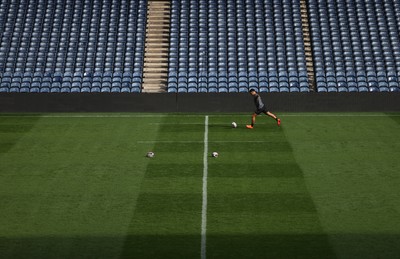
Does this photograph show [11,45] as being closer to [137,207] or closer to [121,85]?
[121,85]

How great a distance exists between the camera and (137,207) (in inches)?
679

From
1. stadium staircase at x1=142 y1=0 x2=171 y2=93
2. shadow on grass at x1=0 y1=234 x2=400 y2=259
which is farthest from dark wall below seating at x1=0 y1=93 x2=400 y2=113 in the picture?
shadow on grass at x1=0 y1=234 x2=400 y2=259

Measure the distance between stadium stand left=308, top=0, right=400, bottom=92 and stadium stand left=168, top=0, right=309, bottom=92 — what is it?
1035 millimetres

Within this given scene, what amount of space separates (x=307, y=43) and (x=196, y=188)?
19564mm

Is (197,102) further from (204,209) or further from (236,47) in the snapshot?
(204,209)

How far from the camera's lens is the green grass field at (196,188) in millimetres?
14824

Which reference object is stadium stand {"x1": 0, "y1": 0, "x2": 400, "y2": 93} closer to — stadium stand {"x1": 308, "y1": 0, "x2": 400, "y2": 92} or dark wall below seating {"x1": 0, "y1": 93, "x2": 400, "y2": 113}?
stadium stand {"x1": 308, "y1": 0, "x2": 400, "y2": 92}

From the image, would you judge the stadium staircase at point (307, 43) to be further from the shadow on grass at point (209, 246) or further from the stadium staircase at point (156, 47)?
the shadow on grass at point (209, 246)

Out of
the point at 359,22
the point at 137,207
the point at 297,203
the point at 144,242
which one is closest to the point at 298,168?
the point at 297,203

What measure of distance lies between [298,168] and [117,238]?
291 inches

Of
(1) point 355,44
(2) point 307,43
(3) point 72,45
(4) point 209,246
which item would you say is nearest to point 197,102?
(3) point 72,45

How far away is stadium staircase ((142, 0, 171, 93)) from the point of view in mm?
34188

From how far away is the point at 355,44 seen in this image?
117 feet

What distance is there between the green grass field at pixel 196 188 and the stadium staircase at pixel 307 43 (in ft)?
20.5
